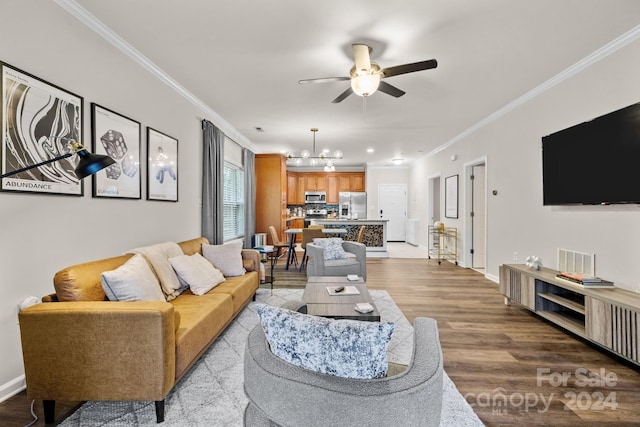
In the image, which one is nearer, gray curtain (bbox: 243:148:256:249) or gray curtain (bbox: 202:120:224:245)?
gray curtain (bbox: 202:120:224:245)

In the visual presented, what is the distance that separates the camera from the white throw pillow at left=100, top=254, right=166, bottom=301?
6.78ft

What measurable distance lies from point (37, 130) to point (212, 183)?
2.82m

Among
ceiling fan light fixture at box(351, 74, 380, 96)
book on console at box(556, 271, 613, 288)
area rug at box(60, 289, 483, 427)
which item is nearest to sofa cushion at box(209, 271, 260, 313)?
area rug at box(60, 289, 483, 427)

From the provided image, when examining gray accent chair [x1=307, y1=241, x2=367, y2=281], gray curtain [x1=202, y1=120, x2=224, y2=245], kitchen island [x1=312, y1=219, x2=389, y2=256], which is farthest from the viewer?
kitchen island [x1=312, y1=219, x2=389, y2=256]

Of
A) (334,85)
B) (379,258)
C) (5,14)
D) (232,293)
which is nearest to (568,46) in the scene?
(334,85)

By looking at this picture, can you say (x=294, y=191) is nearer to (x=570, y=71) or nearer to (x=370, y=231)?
(x=370, y=231)

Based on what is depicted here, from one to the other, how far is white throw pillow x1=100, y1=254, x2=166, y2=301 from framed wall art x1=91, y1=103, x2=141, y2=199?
910 millimetres

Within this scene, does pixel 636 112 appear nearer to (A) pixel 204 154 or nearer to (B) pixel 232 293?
(B) pixel 232 293

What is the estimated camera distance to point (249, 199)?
727 cm

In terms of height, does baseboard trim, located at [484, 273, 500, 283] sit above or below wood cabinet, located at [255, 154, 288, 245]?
below

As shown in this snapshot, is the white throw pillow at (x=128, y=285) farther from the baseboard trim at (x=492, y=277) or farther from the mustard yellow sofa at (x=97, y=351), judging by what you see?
the baseboard trim at (x=492, y=277)

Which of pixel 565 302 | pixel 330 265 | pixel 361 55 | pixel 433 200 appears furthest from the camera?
pixel 433 200

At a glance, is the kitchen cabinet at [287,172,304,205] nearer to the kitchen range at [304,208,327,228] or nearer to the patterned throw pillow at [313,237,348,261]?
the kitchen range at [304,208,327,228]

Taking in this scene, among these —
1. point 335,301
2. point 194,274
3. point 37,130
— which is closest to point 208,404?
point 335,301
